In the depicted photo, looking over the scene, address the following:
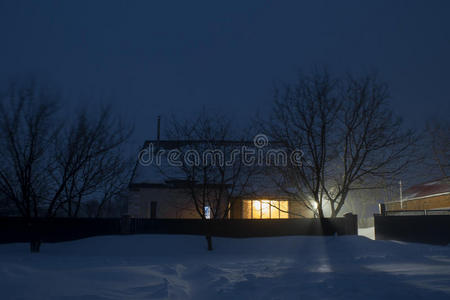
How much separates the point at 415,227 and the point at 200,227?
10226 millimetres

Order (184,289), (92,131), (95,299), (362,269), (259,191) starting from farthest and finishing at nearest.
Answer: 1. (259,191)
2. (92,131)
3. (362,269)
4. (184,289)
5. (95,299)

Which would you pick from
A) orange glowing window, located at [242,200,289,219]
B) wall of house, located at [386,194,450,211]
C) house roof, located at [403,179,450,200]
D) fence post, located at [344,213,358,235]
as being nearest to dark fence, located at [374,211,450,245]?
fence post, located at [344,213,358,235]

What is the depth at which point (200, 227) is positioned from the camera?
17.2 m

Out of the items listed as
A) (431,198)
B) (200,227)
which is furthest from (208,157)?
(431,198)

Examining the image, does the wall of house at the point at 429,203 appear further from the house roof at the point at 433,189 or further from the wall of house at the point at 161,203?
the wall of house at the point at 161,203

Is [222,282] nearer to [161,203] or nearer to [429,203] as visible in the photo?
[161,203]

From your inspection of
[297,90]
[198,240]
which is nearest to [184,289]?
→ [198,240]

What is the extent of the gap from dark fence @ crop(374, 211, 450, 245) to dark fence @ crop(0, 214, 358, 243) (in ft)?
4.60

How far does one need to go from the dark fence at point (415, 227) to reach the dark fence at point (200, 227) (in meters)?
1.40

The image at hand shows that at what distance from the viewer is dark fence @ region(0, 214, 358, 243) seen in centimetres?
1672

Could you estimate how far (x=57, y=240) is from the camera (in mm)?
16531

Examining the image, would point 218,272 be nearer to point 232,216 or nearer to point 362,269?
point 362,269

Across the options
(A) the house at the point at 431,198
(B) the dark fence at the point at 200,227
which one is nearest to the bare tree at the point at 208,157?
(B) the dark fence at the point at 200,227

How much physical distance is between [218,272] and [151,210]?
47.7 feet
